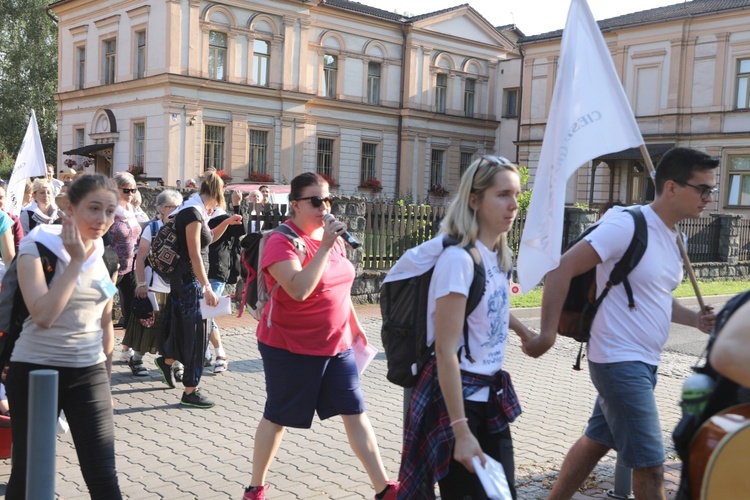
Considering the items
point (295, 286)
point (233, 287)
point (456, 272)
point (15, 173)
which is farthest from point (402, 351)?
point (233, 287)

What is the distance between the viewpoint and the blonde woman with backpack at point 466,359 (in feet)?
10.5

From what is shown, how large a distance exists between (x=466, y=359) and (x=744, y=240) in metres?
22.9

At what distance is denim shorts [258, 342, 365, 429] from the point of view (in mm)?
4391

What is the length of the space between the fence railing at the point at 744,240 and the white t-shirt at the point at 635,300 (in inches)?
843

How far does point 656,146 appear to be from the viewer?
122ft

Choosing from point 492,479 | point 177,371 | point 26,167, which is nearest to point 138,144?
point 26,167

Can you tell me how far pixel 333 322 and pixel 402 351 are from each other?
3.74 ft

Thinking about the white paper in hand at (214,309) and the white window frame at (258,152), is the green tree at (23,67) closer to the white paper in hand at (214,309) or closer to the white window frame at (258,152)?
the white window frame at (258,152)

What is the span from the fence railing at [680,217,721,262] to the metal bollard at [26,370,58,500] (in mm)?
21360

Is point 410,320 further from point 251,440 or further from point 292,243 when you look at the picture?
point 251,440

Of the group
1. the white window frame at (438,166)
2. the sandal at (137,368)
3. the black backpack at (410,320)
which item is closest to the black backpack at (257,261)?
the black backpack at (410,320)

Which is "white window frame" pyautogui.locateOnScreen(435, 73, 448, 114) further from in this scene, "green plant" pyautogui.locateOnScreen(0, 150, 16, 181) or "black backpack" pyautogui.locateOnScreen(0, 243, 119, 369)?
"black backpack" pyautogui.locateOnScreen(0, 243, 119, 369)

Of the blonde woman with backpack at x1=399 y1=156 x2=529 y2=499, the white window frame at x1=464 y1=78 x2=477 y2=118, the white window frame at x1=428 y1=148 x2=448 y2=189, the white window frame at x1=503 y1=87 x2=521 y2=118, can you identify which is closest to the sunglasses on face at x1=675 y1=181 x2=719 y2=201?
the blonde woman with backpack at x1=399 y1=156 x2=529 y2=499

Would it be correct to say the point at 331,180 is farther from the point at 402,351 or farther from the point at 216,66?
the point at 402,351
